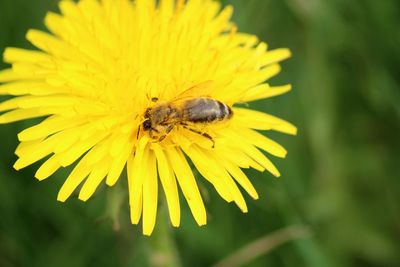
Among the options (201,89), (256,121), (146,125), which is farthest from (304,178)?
(146,125)

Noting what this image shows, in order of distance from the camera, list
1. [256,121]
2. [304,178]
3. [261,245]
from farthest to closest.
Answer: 1. [304,178]
2. [261,245]
3. [256,121]

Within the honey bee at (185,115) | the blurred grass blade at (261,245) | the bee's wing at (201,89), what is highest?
the bee's wing at (201,89)

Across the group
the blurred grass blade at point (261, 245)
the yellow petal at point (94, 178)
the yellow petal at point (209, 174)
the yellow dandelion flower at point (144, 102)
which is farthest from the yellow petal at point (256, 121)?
the blurred grass blade at point (261, 245)

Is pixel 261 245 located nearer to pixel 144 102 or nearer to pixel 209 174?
pixel 209 174

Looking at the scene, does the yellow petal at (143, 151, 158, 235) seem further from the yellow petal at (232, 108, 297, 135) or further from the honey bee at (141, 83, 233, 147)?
the yellow petal at (232, 108, 297, 135)

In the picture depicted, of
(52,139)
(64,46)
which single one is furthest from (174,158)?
(64,46)

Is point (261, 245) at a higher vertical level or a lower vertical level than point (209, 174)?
lower

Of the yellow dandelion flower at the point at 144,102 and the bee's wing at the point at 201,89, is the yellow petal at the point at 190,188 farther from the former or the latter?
the bee's wing at the point at 201,89
